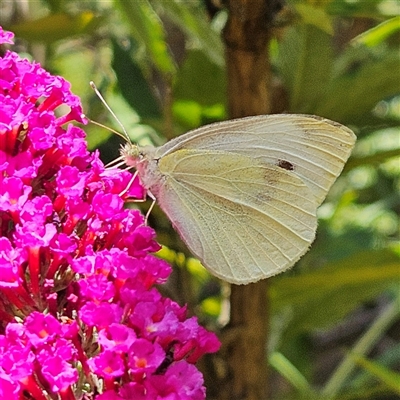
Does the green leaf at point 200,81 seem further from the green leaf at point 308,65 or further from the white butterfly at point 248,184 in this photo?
the white butterfly at point 248,184

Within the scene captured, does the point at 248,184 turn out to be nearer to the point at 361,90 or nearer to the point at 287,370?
the point at 361,90

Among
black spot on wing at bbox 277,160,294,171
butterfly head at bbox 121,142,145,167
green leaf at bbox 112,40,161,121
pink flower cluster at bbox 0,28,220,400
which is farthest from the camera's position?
green leaf at bbox 112,40,161,121

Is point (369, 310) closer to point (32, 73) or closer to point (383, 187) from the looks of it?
point (383, 187)

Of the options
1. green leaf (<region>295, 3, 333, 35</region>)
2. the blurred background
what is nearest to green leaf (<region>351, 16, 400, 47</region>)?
the blurred background

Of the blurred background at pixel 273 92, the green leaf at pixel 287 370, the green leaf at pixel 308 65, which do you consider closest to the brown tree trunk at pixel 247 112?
the blurred background at pixel 273 92

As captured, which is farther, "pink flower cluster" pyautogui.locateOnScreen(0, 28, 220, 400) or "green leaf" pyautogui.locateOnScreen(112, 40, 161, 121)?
"green leaf" pyautogui.locateOnScreen(112, 40, 161, 121)

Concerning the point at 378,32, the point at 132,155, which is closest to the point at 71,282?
the point at 132,155

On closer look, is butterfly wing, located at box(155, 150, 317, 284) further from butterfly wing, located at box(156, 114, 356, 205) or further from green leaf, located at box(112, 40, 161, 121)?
green leaf, located at box(112, 40, 161, 121)
